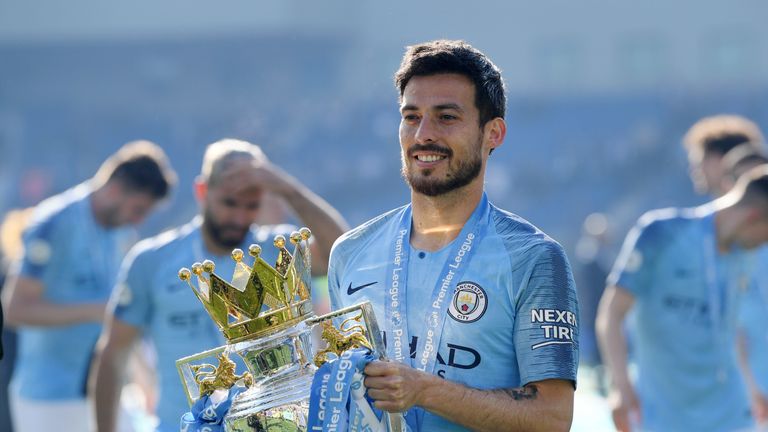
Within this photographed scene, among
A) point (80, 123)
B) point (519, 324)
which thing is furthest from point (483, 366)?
point (80, 123)

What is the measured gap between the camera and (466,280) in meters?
2.70

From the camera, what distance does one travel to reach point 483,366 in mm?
2668

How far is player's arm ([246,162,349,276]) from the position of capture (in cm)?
434

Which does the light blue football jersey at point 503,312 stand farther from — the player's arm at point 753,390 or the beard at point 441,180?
the player's arm at point 753,390

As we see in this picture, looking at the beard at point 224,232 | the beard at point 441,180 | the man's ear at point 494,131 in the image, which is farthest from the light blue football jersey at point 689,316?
the beard at point 441,180

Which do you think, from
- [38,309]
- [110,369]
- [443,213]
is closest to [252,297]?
[443,213]

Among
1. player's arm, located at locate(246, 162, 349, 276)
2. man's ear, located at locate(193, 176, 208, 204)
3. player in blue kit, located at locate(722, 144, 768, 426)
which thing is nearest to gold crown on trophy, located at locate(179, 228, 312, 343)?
player's arm, located at locate(246, 162, 349, 276)

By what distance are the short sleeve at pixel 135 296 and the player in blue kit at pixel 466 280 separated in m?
2.04

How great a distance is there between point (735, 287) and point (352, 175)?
26.4 metres

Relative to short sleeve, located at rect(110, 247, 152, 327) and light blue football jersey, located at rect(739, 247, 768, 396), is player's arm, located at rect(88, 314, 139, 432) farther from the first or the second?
light blue football jersey, located at rect(739, 247, 768, 396)

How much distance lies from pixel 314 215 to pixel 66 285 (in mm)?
2727

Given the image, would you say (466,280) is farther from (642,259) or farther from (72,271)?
(72,271)

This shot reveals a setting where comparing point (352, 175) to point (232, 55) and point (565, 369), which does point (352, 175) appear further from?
point (565, 369)

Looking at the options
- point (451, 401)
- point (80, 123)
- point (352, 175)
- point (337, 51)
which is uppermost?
point (337, 51)
